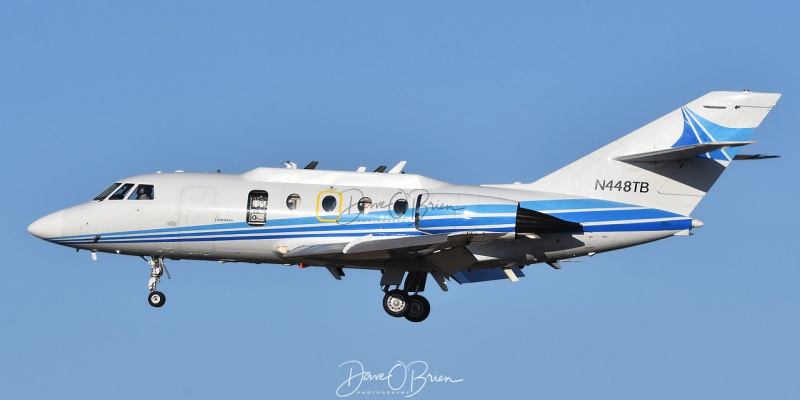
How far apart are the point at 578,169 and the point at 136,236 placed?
11781 millimetres

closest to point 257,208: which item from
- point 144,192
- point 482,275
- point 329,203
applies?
point 329,203

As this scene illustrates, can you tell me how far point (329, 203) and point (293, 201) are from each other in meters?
0.94

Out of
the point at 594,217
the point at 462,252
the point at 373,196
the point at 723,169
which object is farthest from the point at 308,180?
the point at 723,169

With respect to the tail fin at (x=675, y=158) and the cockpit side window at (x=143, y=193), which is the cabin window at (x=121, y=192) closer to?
the cockpit side window at (x=143, y=193)

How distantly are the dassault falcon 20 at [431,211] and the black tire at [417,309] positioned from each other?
0.04 meters

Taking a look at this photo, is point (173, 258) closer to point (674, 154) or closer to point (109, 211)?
point (109, 211)

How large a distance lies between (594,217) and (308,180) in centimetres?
749

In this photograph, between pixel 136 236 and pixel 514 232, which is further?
pixel 136 236

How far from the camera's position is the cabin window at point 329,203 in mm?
44844

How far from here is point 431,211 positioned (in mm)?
43781

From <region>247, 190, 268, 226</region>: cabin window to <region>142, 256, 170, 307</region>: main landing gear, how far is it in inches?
130

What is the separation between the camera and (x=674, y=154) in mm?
43875

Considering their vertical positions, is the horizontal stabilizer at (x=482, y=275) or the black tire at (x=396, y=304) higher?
the horizontal stabilizer at (x=482, y=275)

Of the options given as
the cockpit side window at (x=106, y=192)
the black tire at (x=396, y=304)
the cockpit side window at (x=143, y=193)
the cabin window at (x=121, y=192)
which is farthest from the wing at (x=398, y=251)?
the cockpit side window at (x=106, y=192)
